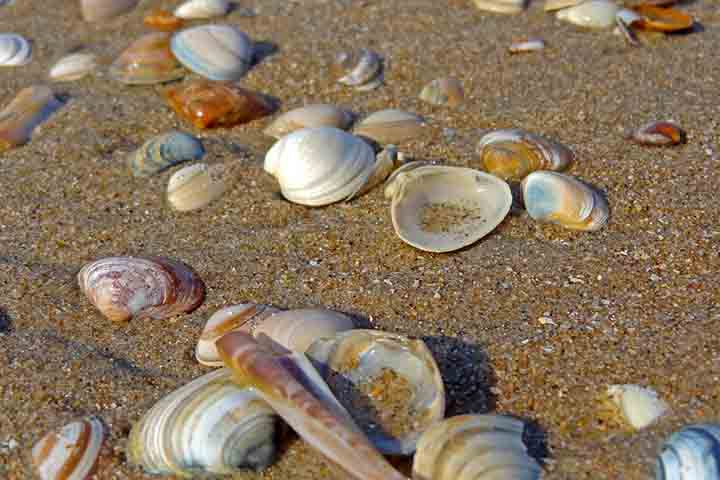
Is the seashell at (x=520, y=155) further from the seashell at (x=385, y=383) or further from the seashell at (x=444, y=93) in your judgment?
the seashell at (x=385, y=383)

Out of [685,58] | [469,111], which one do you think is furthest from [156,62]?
[685,58]

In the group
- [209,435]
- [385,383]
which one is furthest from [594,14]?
[209,435]

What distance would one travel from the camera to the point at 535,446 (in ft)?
5.48

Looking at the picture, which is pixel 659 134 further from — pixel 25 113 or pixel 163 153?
pixel 25 113

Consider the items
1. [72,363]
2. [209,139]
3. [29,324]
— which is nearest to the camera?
[72,363]

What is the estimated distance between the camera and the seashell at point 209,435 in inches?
64.7

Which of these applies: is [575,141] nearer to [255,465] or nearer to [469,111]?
[469,111]

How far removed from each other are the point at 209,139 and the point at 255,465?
161 cm

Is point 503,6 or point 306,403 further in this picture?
point 503,6

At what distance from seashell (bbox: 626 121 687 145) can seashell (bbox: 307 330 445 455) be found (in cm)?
135

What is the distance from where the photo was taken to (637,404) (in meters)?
1.71

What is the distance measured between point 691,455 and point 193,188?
1736 mm

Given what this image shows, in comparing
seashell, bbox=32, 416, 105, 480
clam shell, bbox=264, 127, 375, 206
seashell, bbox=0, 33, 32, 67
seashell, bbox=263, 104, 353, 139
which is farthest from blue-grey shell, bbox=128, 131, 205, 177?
seashell, bbox=32, 416, 105, 480

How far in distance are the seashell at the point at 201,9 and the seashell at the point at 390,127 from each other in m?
1.23
